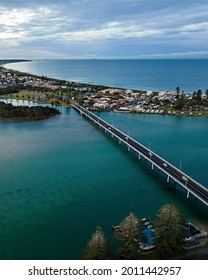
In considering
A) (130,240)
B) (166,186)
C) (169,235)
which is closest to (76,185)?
(166,186)

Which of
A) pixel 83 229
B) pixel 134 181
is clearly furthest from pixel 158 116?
pixel 83 229

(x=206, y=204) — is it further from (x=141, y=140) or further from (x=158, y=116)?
(x=158, y=116)

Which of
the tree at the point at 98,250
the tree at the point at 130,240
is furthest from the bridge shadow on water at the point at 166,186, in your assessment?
the tree at the point at 98,250

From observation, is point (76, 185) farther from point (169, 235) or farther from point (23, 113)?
point (23, 113)

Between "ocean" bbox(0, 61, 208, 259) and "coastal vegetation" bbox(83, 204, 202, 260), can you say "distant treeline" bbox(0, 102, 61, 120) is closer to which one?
"ocean" bbox(0, 61, 208, 259)

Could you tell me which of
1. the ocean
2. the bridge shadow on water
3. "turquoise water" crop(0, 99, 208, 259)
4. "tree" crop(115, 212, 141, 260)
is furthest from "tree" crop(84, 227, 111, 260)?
the bridge shadow on water

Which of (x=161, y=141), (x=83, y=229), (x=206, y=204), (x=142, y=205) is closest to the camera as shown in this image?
(x=83, y=229)

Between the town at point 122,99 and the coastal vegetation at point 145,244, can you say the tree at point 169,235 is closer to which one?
the coastal vegetation at point 145,244
